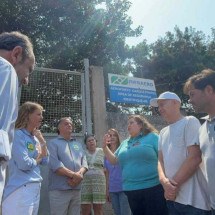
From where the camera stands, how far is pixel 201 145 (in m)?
2.84

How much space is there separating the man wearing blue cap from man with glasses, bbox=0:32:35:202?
180cm

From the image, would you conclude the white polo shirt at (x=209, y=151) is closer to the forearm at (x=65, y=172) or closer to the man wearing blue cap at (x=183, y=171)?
the man wearing blue cap at (x=183, y=171)

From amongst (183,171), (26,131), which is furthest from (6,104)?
(26,131)

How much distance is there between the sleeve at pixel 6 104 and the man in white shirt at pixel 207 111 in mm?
1796

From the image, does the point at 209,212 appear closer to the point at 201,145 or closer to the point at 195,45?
the point at 201,145

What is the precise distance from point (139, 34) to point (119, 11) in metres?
1.73

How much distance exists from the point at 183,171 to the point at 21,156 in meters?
1.51

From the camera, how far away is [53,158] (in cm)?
496

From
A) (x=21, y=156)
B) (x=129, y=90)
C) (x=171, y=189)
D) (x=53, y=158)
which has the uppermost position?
(x=129, y=90)

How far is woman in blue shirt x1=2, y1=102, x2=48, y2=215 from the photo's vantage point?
2.79 m

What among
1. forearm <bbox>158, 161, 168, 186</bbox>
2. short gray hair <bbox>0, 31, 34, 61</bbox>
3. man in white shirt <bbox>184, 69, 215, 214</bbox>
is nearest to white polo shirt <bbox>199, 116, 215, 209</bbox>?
man in white shirt <bbox>184, 69, 215, 214</bbox>

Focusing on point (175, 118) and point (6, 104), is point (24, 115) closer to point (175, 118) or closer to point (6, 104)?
point (175, 118)

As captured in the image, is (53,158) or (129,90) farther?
(129,90)

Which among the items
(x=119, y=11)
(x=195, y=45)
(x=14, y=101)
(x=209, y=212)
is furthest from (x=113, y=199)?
(x=195, y=45)
